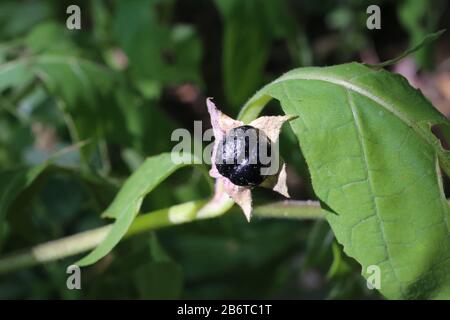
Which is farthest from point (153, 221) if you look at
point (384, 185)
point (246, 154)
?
point (384, 185)

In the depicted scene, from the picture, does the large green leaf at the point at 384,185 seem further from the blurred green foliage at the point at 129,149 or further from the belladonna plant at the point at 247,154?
the blurred green foliage at the point at 129,149

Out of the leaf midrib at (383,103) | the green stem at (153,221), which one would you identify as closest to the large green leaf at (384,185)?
the leaf midrib at (383,103)

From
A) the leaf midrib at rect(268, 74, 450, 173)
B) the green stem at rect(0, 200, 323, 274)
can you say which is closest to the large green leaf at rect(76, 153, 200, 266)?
the green stem at rect(0, 200, 323, 274)

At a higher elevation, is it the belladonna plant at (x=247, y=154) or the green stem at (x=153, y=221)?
the belladonna plant at (x=247, y=154)

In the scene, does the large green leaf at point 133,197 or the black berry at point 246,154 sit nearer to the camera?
the black berry at point 246,154

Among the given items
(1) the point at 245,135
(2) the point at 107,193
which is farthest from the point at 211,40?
(1) the point at 245,135

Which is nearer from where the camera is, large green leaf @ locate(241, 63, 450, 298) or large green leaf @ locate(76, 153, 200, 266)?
large green leaf @ locate(241, 63, 450, 298)

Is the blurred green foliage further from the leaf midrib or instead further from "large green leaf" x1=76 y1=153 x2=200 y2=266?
the leaf midrib

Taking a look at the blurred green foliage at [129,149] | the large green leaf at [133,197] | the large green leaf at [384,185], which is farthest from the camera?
the blurred green foliage at [129,149]
